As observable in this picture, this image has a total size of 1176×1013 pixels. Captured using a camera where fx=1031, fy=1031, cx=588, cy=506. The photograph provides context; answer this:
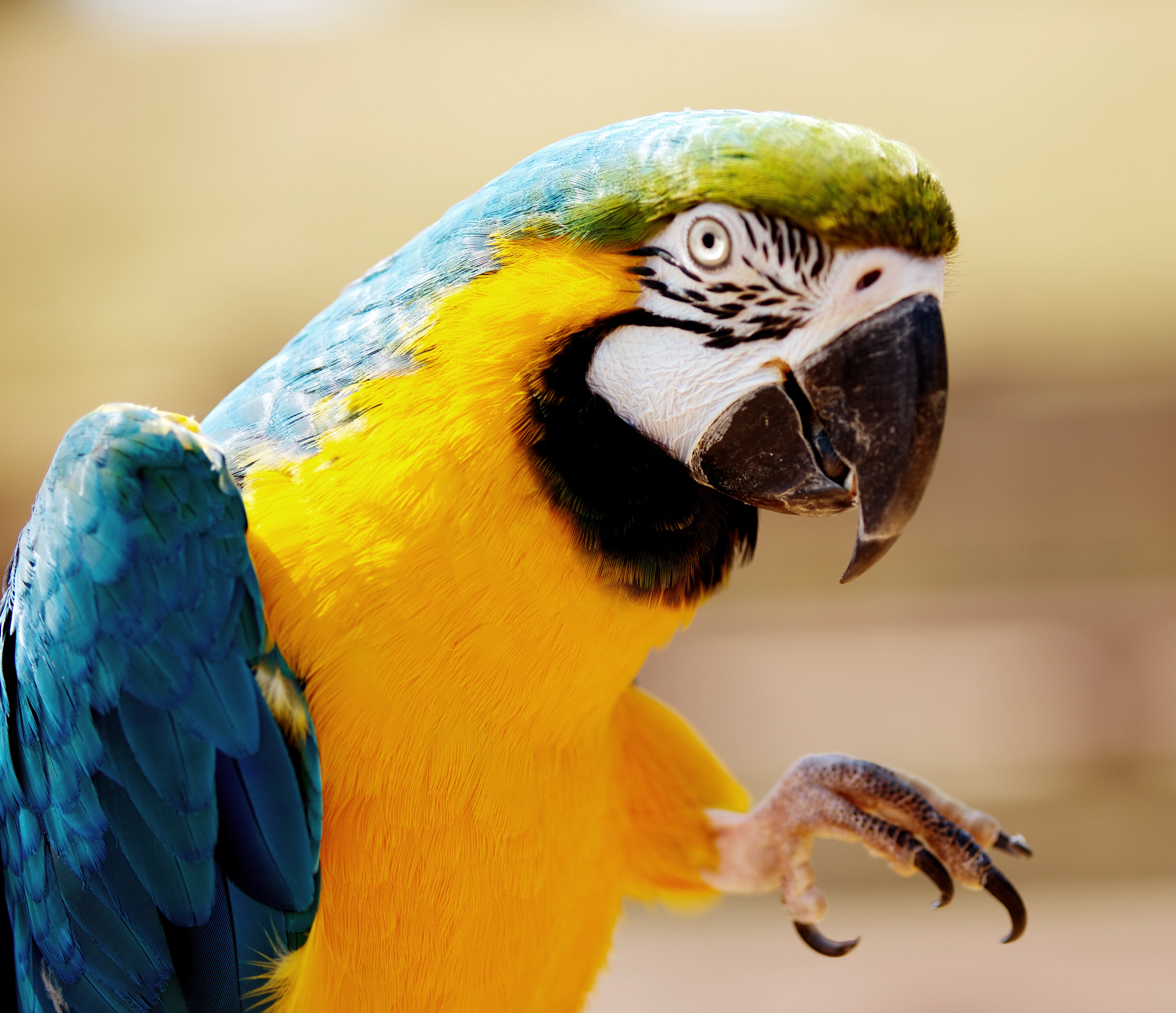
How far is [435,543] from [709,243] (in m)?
0.38

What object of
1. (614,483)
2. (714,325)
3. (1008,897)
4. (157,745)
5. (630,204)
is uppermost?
(630,204)

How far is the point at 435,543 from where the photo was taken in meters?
0.99

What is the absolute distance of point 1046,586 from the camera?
15.6ft

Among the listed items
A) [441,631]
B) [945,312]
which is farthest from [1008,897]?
[945,312]

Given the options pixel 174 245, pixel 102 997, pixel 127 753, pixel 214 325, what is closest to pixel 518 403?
pixel 127 753

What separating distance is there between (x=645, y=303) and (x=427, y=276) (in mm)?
226

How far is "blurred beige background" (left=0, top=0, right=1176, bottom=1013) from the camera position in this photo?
4605mm

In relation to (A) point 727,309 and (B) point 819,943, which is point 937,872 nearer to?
(B) point 819,943

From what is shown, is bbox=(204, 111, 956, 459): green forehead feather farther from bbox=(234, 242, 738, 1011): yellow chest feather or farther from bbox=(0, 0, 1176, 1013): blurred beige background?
bbox=(0, 0, 1176, 1013): blurred beige background

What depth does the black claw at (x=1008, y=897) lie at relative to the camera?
1281 millimetres

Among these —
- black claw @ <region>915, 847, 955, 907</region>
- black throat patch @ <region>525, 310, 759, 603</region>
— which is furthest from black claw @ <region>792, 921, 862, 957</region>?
black throat patch @ <region>525, 310, 759, 603</region>

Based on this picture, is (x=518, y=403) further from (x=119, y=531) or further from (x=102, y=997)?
→ (x=102, y=997)

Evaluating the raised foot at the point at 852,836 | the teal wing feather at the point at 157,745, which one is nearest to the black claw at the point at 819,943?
the raised foot at the point at 852,836

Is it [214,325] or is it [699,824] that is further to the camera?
[214,325]
